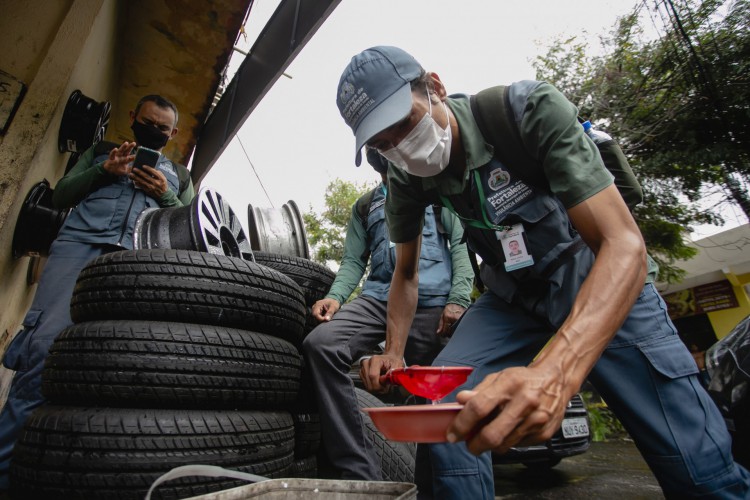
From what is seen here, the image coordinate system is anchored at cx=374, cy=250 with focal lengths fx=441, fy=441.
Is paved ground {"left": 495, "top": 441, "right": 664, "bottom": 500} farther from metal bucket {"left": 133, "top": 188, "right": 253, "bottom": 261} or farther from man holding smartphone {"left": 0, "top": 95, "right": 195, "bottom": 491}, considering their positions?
man holding smartphone {"left": 0, "top": 95, "right": 195, "bottom": 491}

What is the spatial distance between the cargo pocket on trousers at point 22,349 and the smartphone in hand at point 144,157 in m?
0.95

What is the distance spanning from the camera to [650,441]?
1.29 metres

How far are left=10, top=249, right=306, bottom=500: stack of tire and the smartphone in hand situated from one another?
0.84 m

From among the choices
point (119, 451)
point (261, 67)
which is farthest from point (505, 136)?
point (261, 67)

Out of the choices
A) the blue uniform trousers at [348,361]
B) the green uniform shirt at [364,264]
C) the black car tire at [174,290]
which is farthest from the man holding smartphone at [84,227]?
the blue uniform trousers at [348,361]

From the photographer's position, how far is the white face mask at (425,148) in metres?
1.57

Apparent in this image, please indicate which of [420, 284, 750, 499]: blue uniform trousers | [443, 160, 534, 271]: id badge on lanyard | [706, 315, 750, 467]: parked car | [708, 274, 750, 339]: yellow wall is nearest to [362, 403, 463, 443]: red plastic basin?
[420, 284, 750, 499]: blue uniform trousers

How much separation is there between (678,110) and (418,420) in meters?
9.88

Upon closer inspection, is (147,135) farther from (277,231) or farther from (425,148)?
(425,148)

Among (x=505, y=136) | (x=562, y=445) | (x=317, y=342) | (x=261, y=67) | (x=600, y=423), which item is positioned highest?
(x=261, y=67)

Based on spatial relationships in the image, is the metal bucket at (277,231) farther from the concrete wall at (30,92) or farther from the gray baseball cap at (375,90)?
the gray baseball cap at (375,90)

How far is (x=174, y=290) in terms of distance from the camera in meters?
1.82

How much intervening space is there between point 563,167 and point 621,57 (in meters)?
9.95

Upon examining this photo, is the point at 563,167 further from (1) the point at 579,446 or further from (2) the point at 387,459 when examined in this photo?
(1) the point at 579,446
